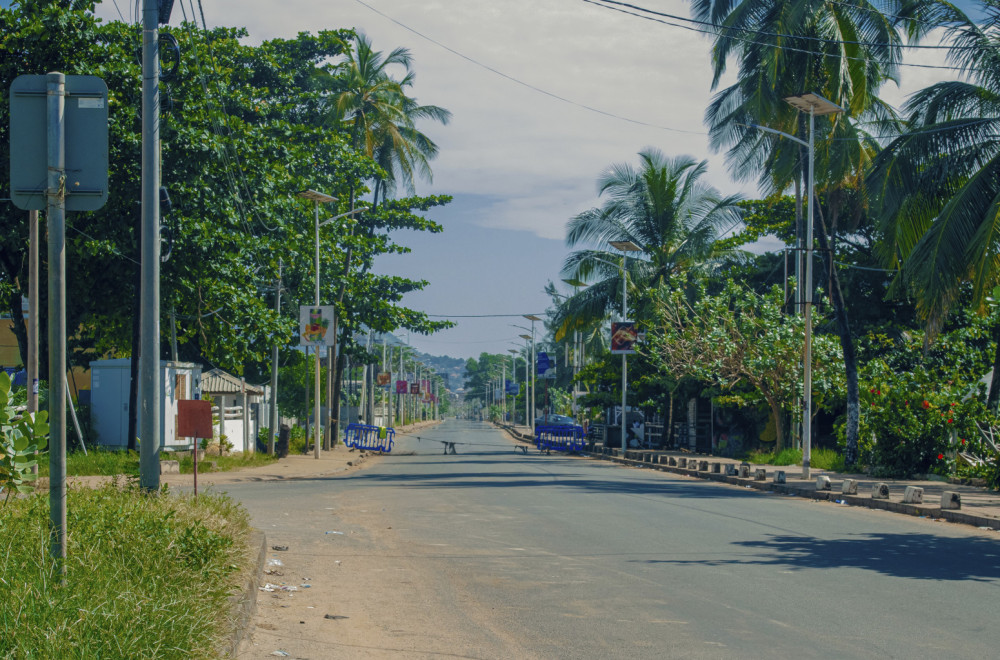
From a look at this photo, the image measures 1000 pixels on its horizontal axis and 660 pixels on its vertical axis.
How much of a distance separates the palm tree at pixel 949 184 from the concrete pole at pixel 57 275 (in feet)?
55.6

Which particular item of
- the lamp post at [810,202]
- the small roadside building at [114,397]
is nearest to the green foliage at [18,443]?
the small roadside building at [114,397]

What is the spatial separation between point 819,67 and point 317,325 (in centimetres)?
1608

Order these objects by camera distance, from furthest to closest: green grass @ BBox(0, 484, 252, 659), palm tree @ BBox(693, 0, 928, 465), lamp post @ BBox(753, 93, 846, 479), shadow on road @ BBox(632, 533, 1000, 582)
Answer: palm tree @ BBox(693, 0, 928, 465) < lamp post @ BBox(753, 93, 846, 479) < shadow on road @ BBox(632, 533, 1000, 582) < green grass @ BBox(0, 484, 252, 659)

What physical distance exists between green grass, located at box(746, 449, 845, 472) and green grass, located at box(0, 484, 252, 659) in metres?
20.4

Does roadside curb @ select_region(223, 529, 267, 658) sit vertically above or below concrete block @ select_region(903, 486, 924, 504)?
above

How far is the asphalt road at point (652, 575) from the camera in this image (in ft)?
22.9

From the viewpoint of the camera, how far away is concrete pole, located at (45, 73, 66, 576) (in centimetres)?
584

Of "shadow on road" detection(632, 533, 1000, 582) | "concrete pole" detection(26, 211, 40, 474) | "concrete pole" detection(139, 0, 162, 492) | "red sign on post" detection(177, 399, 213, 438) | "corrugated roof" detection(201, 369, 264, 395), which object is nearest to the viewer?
"shadow on road" detection(632, 533, 1000, 582)

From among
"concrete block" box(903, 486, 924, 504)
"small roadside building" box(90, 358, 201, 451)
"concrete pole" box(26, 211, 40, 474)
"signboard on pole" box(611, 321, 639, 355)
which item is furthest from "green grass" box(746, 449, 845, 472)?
"concrete pole" box(26, 211, 40, 474)

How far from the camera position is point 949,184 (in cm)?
2120

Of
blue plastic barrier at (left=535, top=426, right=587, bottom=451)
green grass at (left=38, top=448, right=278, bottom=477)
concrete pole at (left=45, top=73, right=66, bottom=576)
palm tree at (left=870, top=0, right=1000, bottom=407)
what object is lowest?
blue plastic barrier at (left=535, top=426, right=587, bottom=451)

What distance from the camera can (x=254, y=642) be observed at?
6789mm

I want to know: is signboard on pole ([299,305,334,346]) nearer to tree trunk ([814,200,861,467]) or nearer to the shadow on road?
tree trunk ([814,200,861,467])

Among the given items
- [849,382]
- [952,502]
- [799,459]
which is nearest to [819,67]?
[849,382]
